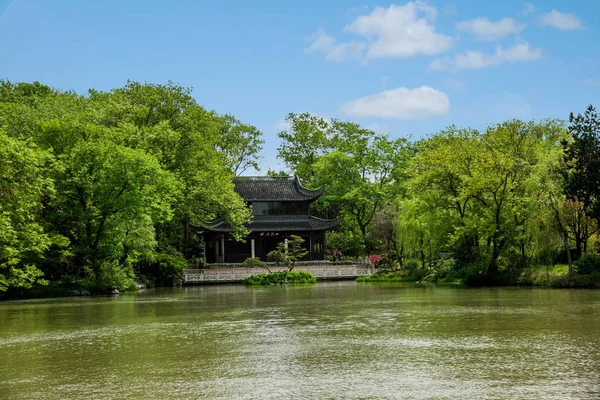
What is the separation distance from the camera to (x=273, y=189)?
63.9 meters

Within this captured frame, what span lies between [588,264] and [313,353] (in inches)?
883

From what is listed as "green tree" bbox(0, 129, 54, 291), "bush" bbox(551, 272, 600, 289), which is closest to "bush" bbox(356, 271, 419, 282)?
"bush" bbox(551, 272, 600, 289)

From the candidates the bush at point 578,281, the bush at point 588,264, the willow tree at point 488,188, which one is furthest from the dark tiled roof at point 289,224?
the bush at point 588,264

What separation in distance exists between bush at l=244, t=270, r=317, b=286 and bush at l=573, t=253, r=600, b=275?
2094 cm

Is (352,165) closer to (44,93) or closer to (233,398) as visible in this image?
(44,93)

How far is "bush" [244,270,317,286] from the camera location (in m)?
47.9

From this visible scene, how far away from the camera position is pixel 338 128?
2736 inches

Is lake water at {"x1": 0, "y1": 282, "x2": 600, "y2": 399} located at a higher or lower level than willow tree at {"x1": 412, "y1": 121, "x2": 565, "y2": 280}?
lower

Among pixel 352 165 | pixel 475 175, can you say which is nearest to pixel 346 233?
pixel 352 165

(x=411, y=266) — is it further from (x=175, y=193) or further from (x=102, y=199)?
(x=102, y=199)

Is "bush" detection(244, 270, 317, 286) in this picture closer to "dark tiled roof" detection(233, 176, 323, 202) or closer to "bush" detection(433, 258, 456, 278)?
"bush" detection(433, 258, 456, 278)

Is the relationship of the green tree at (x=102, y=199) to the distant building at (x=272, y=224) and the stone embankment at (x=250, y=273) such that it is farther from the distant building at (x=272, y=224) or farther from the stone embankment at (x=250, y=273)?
the distant building at (x=272, y=224)

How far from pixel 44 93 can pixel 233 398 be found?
58.9 metres

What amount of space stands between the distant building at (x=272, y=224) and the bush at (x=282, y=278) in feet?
39.6
